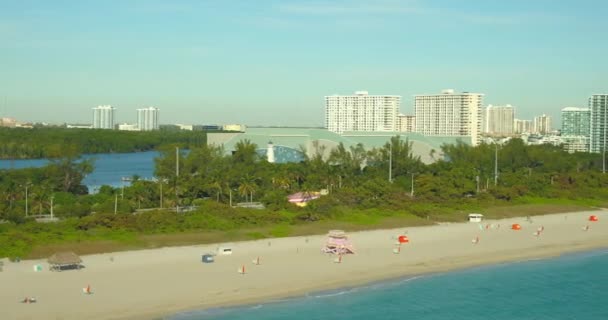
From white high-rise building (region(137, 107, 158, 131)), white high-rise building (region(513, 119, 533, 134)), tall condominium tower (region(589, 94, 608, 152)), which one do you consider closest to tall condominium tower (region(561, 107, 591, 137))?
tall condominium tower (region(589, 94, 608, 152))

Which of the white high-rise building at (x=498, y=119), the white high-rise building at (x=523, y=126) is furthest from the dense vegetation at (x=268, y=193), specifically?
the white high-rise building at (x=523, y=126)

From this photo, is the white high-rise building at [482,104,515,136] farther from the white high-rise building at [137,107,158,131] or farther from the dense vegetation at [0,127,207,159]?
the white high-rise building at [137,107,158,131]

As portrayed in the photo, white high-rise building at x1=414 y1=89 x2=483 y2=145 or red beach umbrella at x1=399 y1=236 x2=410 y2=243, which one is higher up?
white high-rise building at x1=414 y1=89 x2=483 y2=145

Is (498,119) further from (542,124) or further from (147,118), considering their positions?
(147,118)

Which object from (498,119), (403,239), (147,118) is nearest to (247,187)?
(403,239)

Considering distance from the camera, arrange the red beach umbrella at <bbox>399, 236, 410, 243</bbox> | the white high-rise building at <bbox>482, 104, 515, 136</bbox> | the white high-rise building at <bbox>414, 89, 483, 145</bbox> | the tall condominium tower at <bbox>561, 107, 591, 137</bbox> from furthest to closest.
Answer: the white high-rise building at <bbox>482, 104, 515, 136</bbox> < the tall condominium tower at <bbox>561, 107, 591, 137</bbox> < the white high-rise building at <bbox>414, 89, 483, 145</bbox> < the red beach umbrella at <bbox>399, 236, 410, 243</bbox>

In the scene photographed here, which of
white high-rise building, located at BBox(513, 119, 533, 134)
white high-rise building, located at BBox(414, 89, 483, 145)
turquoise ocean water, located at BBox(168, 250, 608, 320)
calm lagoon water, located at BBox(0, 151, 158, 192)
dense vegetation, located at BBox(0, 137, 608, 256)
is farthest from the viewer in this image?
white high-rise building, located at BBox(513, 119, 533, 134)

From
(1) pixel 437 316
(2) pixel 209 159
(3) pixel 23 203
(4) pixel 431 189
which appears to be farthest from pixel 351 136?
(1) pixel 437 316
